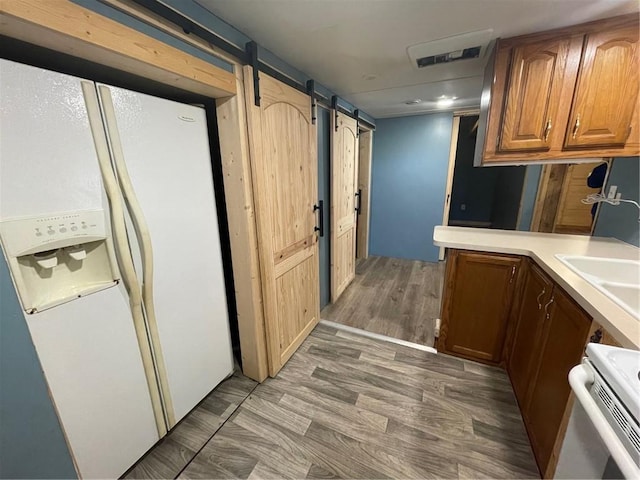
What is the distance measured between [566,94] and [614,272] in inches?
44.0

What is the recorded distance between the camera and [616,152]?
5.16ft

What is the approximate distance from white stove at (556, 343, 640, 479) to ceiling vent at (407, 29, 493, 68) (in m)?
1.75

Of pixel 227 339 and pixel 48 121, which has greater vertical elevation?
pixel 48 121

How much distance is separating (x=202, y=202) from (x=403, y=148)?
3.34m

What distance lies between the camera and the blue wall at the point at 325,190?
8.05 ft

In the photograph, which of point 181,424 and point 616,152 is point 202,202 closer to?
point 181,424

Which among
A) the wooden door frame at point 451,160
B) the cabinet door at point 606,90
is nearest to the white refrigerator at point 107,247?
the cabinet door at point 606,90

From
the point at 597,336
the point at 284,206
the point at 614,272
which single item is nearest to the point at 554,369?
the point at 597,336

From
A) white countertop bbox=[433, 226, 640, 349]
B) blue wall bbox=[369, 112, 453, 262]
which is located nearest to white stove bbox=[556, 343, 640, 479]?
white countertop bbox=[433, 226, 640, 349]

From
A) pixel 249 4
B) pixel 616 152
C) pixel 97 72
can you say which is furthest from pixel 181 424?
pixel 616 152

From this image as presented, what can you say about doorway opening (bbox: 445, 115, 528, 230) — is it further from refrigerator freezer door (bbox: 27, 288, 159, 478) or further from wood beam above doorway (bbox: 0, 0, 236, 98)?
refrigerator freezer door (bbox: 27, 288, 159, 478)

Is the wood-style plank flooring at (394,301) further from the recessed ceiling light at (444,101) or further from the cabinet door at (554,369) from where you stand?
the recessed ceiling light at (444,101)

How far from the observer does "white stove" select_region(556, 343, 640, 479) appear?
602 millimetres

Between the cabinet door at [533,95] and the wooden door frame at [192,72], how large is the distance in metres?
1.75
